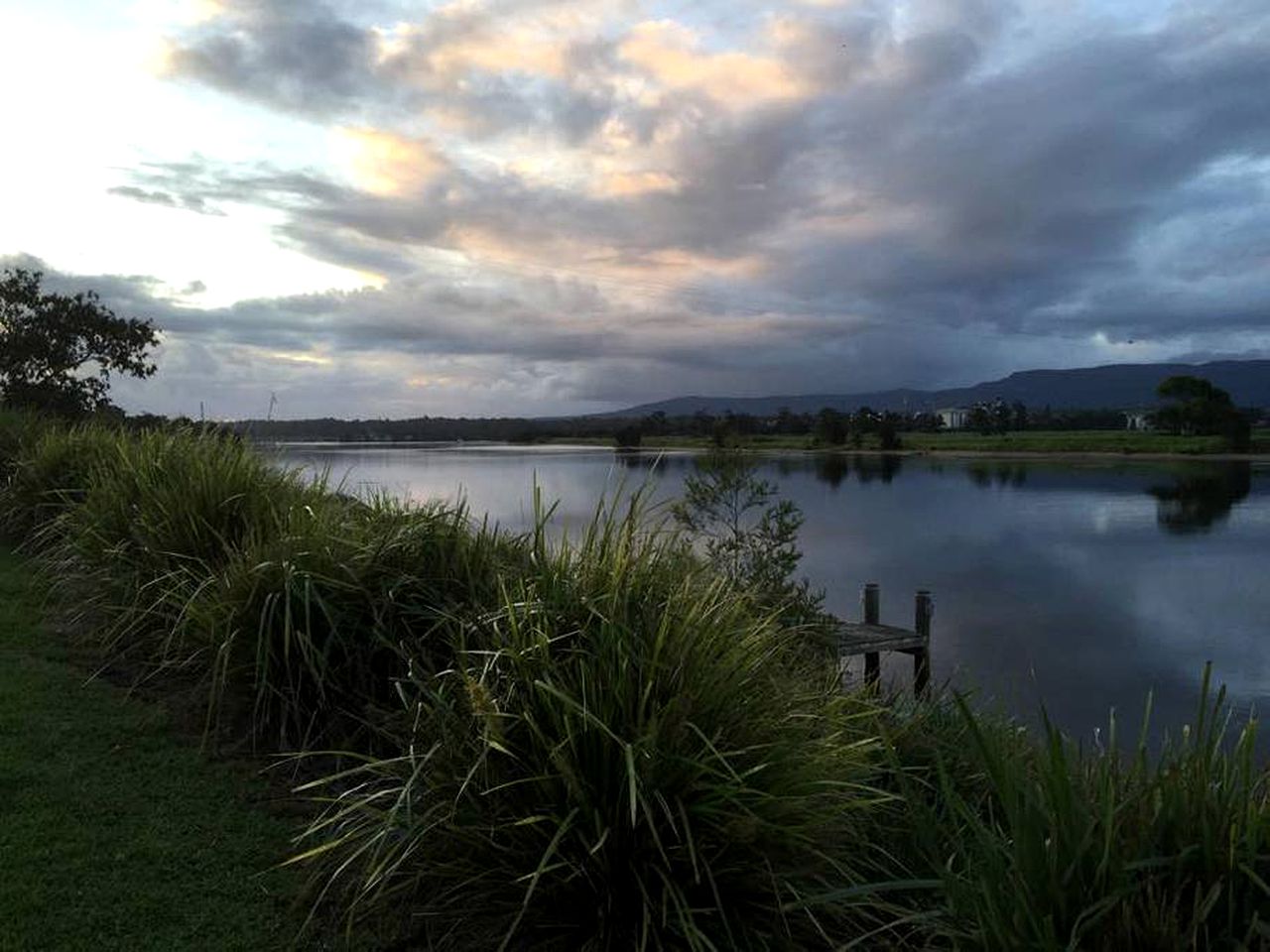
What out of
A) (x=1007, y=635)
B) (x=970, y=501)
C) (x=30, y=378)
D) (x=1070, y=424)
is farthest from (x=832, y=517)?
(x=1070, y=424)

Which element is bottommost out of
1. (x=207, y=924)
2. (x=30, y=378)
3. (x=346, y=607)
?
(x=207, y=924)

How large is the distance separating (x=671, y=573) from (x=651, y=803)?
141cm

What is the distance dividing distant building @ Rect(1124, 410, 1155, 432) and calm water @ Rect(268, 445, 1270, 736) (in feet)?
226

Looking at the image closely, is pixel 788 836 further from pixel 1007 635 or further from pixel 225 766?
A: pixel 1007 635

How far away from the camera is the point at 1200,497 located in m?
62.4

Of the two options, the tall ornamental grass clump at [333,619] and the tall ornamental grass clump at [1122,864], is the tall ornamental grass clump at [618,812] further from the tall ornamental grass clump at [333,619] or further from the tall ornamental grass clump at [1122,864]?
the tall ornamental grass clump at [333,619]

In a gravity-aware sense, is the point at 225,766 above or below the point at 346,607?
below

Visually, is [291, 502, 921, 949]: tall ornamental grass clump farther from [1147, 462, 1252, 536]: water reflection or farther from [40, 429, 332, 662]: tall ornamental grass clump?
[1147, 462, 1252, 536]: water reflection

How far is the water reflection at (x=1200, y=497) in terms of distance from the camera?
50053mm

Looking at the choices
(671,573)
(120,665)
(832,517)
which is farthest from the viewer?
(832,517)

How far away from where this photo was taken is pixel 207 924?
10.6 feet

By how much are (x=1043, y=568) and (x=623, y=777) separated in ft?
119

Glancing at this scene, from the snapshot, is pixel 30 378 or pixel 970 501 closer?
pixel 30 378

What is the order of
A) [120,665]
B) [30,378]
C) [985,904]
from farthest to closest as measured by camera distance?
[30,378], [120,665], [985,904]
